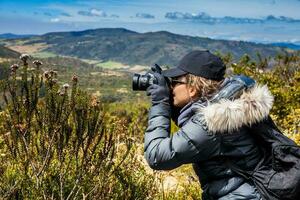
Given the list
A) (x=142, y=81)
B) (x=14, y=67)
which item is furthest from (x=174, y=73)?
(x=14, y=67)

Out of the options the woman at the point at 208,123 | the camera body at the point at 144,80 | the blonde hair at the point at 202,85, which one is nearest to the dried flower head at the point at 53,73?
the camera body at the point at 144,80

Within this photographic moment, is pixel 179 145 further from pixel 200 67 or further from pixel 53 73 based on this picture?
pixel 53 73

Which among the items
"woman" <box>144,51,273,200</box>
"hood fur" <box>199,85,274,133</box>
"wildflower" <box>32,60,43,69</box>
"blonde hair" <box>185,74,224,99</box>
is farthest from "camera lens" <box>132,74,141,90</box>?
"wildflower" <box>32,60,43,69</box>

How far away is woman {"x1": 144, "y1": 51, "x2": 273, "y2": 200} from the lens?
2.72 m

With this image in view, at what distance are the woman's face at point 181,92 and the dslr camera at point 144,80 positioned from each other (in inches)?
5.4

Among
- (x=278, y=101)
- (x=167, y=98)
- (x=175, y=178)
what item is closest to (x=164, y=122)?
(x=167, y=98)

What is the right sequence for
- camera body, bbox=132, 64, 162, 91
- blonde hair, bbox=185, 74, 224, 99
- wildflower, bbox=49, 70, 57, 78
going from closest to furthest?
blonde hair, bbox=185, 74, 224, 99, camera body, bbox=132, 64, 162, 91, wildflower, bbox=49, 70, 57, 78

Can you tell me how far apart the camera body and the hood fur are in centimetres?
42

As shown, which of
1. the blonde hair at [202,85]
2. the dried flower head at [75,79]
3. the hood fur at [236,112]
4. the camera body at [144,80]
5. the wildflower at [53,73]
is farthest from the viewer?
the wildflower at [53,73]

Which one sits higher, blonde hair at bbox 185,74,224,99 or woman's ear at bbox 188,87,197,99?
blonde hair at bbox 185,74,224,99

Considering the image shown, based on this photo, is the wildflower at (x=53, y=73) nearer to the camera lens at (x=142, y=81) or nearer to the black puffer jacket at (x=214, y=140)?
the camera lens at (x=142, y=81)

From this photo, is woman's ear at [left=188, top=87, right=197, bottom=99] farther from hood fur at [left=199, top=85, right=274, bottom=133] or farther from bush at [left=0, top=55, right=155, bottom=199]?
bush at [left=0, top=55, right=155, bottom=199]

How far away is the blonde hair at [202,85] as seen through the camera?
2.89 meters

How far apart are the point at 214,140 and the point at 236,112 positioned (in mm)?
202
